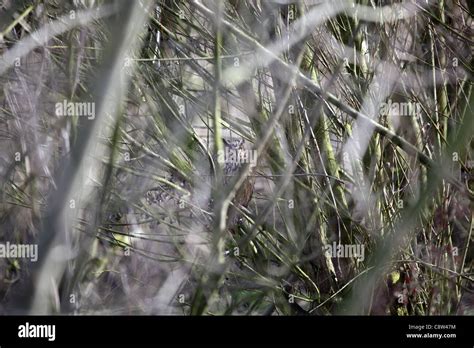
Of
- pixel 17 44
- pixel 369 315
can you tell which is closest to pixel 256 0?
pixel 17 44

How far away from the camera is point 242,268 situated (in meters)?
1.81

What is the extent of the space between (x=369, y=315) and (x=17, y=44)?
1128 mm

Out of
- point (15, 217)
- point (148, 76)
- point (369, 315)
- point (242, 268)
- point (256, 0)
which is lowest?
point (369, 315)
